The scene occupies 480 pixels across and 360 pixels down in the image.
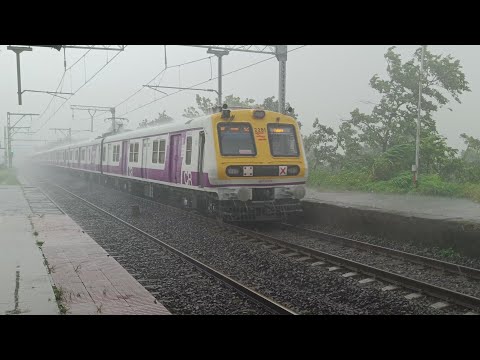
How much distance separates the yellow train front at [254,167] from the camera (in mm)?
11797

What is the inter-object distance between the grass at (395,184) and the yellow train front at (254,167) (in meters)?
4.97

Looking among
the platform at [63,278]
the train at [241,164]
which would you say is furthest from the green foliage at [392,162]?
the platform at [63,278]

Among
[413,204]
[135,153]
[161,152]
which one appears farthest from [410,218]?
[135,153]

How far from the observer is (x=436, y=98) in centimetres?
1920

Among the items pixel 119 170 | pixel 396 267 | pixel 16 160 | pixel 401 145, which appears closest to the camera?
pixel 396 267

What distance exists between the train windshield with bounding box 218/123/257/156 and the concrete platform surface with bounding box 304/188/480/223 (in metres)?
2.99

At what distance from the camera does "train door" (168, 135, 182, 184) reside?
14223 mm

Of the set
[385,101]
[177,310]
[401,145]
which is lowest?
[177,310]

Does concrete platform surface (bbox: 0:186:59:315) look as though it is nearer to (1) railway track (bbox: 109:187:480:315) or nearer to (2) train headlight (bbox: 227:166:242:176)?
(1) railway track (bbox: 109:187:480:315)

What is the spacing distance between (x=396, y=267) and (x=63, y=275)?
554 cm

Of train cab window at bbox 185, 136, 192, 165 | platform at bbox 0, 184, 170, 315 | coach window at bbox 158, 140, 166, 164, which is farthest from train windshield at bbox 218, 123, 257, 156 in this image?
coach window at bbox 158, 140, 166, 164
